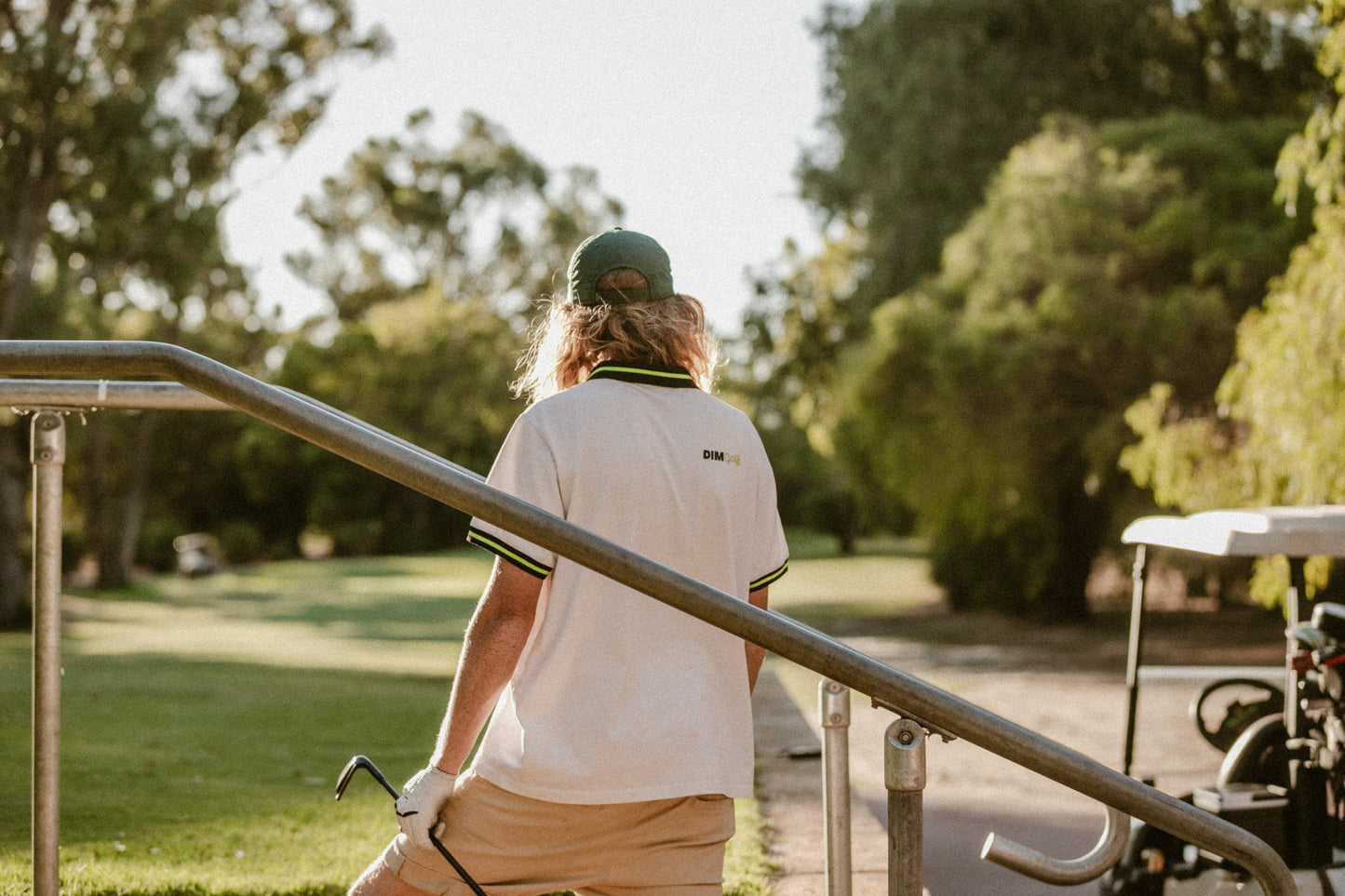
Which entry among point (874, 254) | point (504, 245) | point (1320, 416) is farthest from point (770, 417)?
point (1320, 416)

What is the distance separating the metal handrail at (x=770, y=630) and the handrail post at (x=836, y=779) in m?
0.36

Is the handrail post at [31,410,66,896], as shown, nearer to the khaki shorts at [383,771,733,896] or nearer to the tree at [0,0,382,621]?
the khaki shorts at [383,771,733,896]

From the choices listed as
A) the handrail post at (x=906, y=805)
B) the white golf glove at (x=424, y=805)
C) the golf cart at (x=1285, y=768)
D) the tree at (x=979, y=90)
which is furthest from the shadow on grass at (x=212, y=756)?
the tree at (x=979, y=90)

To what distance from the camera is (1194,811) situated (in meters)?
1.81

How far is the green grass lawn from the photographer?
474 cm

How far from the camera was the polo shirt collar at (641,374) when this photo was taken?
2199 millimetres

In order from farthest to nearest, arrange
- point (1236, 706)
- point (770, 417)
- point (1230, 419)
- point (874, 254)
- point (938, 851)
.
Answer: point (770, 417), point (874, 254), point (1230, 419), point (938, 851), point (1236, 706)

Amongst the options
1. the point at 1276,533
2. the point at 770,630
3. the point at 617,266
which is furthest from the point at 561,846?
the point at 1276,533

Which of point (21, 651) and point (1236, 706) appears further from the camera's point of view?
point (21, 651)

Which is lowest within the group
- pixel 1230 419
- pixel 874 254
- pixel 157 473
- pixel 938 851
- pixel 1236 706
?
pixel 157 473

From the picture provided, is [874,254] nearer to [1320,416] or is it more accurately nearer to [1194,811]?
[1320,416]

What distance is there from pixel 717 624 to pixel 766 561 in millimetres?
589

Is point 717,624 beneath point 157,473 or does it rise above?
above

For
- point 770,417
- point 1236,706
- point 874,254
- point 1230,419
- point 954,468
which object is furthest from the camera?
point 770,417
